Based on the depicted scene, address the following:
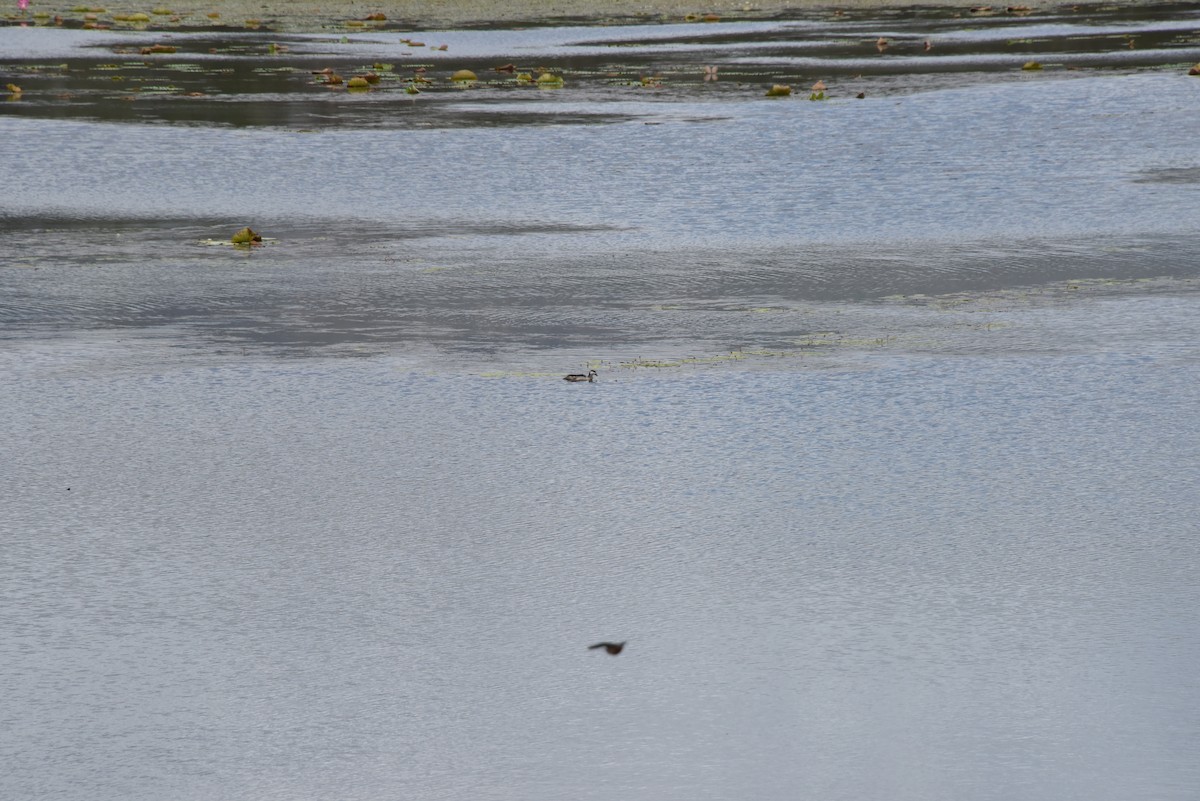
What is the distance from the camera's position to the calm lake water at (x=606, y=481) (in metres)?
4.32

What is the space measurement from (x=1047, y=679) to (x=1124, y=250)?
6.46m

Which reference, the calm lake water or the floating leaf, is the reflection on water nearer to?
the calm lake water

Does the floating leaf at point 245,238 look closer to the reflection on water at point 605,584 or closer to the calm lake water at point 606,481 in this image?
the calm lake water at point 606,481

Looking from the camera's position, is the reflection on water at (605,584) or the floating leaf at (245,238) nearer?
the reflection on water at (605,584)

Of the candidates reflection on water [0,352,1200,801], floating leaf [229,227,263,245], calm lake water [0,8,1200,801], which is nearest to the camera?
reflection on water [0,352,1200,801]

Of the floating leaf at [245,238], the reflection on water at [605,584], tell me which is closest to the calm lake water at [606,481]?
the reflection on water at [605,584]

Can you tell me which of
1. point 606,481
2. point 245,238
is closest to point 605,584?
point 606,481

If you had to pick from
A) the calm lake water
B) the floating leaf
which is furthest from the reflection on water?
the floating leaf

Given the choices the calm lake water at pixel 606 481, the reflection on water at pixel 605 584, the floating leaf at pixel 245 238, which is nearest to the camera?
the reflection on water at pixel 605 584

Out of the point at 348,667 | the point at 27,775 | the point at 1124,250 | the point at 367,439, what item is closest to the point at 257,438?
the point at 367,439

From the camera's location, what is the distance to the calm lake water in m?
4.32

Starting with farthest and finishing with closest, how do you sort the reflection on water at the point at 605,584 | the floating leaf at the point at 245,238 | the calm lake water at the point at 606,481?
the floating leaf at the point at 245,238, the calm lake water at the point at 606,481, the reflection on water at the point at 605,584

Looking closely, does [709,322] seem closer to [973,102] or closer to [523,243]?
[523,243]

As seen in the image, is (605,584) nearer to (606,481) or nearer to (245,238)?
(606,481)
